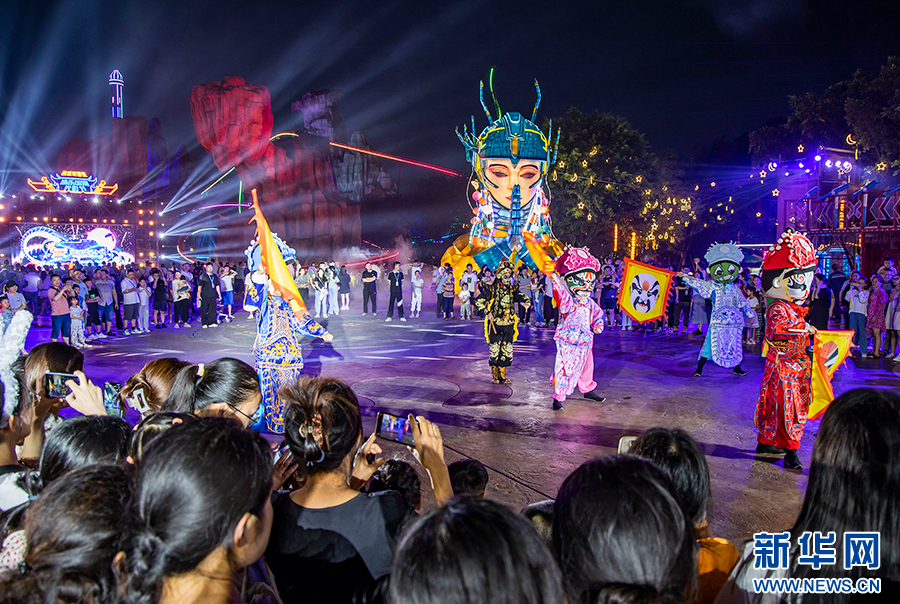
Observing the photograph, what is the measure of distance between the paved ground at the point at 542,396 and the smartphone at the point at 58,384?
3034 mm

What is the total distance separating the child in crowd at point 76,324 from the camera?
461 inches

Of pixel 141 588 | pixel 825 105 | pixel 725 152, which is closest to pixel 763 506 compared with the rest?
pixel 141 588

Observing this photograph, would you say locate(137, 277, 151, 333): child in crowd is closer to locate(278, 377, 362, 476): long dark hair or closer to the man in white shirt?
the man in white shirt

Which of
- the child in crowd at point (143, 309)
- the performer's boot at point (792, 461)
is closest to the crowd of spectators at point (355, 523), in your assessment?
the performer's boot at point (792, 461)

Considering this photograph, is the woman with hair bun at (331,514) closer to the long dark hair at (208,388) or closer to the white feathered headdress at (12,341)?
the long dark hair at (208,388)

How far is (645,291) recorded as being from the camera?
794 cm

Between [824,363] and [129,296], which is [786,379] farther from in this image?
[129,296]

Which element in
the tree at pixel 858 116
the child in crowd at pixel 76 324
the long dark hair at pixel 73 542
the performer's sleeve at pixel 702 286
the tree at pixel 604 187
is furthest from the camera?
the tree at pixel 604 187

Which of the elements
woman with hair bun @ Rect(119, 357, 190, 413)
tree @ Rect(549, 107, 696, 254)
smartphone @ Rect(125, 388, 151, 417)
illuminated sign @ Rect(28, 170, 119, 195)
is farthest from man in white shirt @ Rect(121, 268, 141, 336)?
illuminated sign @ Rect(28, 170, 119, 195)

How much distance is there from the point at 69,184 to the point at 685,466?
1634 inches

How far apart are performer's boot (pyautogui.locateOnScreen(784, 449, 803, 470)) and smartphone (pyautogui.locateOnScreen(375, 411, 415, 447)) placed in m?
4.53

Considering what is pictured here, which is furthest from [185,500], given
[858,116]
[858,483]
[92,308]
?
[858,116]

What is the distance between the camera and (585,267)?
712cm

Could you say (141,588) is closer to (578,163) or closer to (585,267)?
(585,267)
